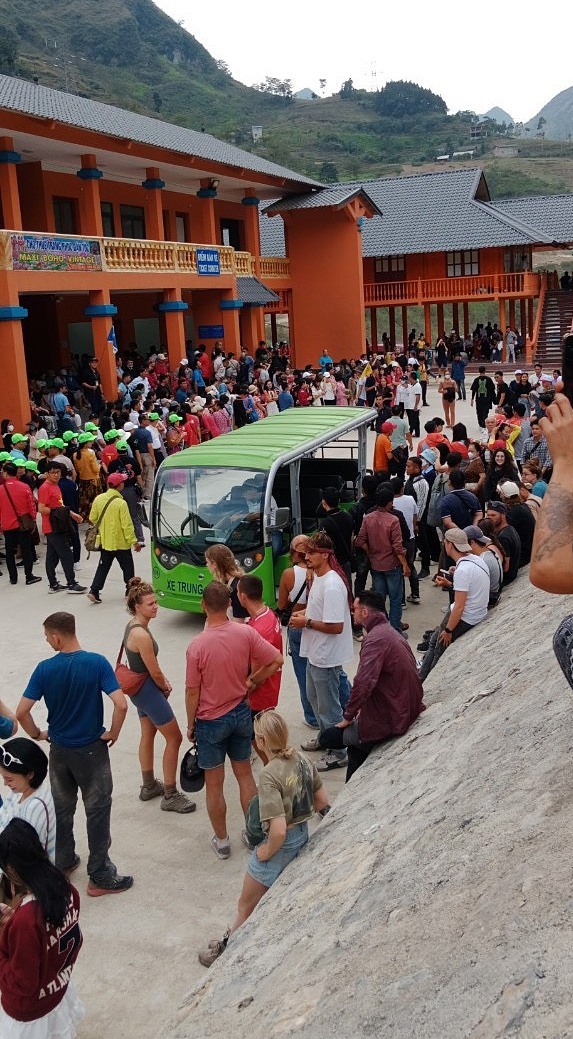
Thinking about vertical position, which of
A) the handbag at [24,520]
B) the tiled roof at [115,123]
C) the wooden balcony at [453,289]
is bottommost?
the handbag at [24,520]

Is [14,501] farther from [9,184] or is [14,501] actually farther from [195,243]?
[195,243]

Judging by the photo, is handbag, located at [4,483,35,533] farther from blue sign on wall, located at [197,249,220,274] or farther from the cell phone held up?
blue sign on wall, located at [197,249,220,274]

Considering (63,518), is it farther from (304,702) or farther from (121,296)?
(121,296)

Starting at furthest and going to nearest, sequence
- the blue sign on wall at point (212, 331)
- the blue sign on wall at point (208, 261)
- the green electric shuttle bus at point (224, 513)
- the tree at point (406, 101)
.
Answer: the tree at point (406, 101)
the blue sign on wall at point (212, 331)
the blue sign on wall at point (208, 261)
the green electric shuttle bus at point (224, 513)

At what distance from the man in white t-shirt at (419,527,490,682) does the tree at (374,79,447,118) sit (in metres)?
120

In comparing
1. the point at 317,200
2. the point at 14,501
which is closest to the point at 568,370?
the point at 14,501

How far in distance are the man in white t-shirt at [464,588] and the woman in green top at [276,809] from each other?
Answer: 295 cm

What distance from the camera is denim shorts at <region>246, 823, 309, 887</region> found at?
529 cm

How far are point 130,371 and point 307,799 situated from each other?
2040 centimetres

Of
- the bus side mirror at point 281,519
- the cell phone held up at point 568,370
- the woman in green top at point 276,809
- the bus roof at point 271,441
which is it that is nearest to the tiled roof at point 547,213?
the bus roof at point 271,441

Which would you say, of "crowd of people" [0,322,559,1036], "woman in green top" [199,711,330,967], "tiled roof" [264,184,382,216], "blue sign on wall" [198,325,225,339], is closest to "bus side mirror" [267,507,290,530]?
"crowd of people" [0,322,559,1036]

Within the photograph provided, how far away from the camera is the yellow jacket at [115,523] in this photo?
1190cm

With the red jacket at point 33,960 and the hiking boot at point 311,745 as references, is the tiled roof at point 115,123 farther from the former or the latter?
the red jacket at point 33,960

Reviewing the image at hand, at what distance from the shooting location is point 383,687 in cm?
635
